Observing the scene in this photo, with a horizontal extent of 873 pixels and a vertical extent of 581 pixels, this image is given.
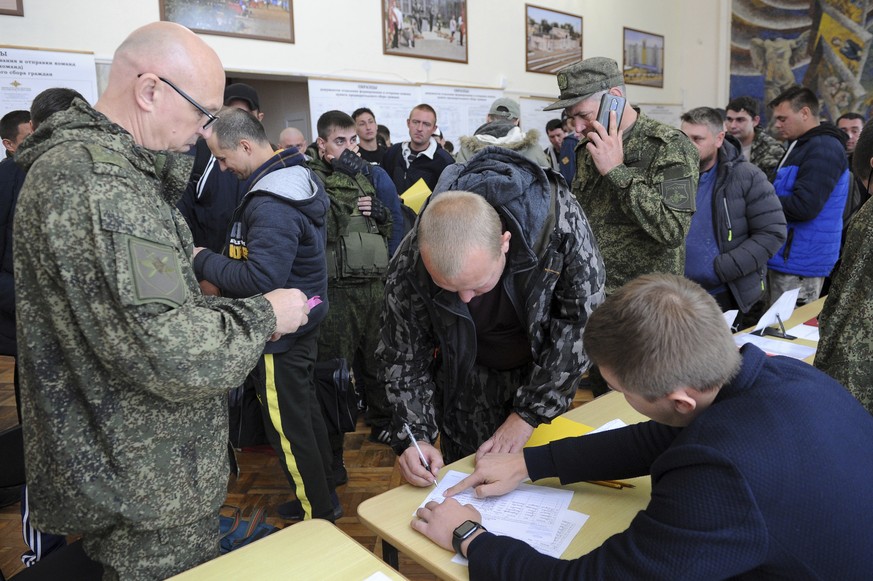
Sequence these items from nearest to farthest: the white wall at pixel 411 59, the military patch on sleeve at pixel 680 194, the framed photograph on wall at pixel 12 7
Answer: the military patch on sleeve at pixel 680 194 → the framed photograph on wall at pixel 12 7 → the white wall at pixel 411 59

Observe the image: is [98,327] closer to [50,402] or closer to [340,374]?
[50,402]

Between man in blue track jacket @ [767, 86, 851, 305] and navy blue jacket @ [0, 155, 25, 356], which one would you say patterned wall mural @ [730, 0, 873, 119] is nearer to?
man in blue track jacket @ [767, 86, 851, 305]

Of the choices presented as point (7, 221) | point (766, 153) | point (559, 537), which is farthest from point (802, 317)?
point (7, 221)

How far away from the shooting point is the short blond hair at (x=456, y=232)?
4.22 ft

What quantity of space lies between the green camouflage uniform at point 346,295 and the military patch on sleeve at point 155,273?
192 centimetres

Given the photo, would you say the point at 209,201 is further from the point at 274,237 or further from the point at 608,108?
the point at 608,108

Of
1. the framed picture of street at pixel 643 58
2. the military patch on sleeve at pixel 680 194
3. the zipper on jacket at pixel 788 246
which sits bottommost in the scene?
the zipper on jacket at pixel 788 246

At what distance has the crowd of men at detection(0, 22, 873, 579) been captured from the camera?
899 millimetres

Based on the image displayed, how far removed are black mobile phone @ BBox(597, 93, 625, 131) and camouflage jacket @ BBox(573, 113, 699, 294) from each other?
11 centimetres

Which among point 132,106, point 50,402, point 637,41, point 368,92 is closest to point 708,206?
point 132,106

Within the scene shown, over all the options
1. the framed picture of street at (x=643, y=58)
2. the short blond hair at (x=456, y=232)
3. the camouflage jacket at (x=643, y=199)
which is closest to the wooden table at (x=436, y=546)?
the short blond hair at (x=456, y=232)

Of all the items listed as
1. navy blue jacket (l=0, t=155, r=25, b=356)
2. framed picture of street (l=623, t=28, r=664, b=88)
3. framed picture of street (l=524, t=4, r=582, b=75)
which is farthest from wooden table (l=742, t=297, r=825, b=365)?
framed picture of street (l=623, t=28, r=664, b=88)

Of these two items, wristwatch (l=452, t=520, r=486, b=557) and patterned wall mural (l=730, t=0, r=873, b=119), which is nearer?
wristwatch (l=452, t=520, r=486, b=557)

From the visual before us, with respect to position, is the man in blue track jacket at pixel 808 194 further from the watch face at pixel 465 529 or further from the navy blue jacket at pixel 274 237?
the watch face at pixel 465 529
